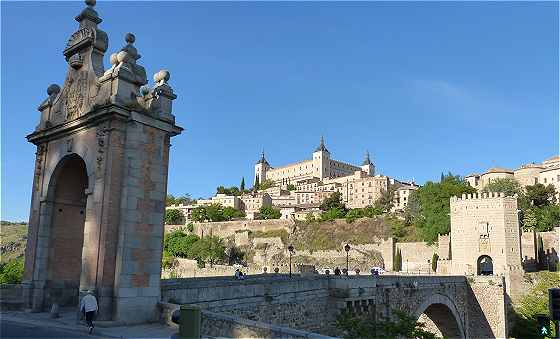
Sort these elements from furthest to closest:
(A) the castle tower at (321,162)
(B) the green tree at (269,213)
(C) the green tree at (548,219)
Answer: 1. (A) the castle tower at (321,162)
2. (B) the green tree at (269,213)
3. (C) the green tree at (548,219)

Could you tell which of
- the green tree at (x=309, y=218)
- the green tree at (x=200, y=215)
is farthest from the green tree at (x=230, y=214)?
the green tree at (x=309, y=218)

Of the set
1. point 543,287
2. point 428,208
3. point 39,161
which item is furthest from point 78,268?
→ point 428,208

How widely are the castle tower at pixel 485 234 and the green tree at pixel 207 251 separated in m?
51.9

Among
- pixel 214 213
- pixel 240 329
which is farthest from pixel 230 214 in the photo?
pixel 240 329

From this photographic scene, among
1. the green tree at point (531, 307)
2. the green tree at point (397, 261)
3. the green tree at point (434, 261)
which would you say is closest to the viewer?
the green tree at point (531, 307)

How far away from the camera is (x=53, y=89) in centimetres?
1725

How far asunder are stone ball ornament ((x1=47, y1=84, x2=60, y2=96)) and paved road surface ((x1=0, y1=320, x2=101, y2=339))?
8.25 meters

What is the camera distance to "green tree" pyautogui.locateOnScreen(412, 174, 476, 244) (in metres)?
64.2

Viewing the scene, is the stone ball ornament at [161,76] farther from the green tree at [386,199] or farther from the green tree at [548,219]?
the green tree at [386,199]

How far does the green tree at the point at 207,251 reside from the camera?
94.8 m

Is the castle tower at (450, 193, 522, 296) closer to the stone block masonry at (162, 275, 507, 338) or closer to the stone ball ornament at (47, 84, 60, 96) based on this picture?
the stone block masonry at (162, 275, 507, 338)

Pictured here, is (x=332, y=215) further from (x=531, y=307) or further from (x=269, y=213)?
(x=531, y=307)

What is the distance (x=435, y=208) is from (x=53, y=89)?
59.8 meters

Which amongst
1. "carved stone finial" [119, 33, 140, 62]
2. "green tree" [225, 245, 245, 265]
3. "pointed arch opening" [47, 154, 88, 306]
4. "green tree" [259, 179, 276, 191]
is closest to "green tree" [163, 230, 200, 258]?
"green tree" [225, 245, 245, 265]
